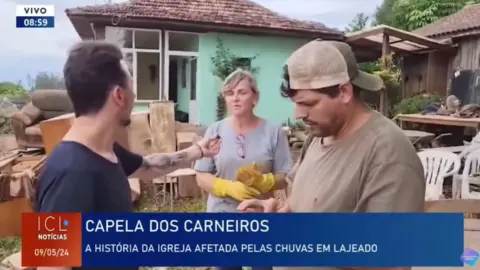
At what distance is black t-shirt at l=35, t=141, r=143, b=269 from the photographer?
1068 millimetres

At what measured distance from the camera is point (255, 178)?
4.10 ft

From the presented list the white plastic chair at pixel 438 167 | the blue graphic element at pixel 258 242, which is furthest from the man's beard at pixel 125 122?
the white plastic chair at pixel 438 167

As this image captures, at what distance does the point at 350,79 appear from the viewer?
3.36 feet

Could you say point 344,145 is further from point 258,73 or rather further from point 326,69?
point 258,73

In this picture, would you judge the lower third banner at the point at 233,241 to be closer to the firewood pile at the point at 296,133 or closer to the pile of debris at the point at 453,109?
the firewood pile at the point at 296,133

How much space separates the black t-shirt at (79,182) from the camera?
3.51ft

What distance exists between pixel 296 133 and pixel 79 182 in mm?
532

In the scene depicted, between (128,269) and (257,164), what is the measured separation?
0.45m

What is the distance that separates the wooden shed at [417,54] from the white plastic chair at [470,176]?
0.24 metres

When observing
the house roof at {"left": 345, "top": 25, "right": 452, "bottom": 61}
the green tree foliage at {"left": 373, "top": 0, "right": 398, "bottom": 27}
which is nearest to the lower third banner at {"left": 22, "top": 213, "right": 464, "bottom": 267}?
the house roof at {"left": 345, "top": 25, "right": 452, "bottom": 61}

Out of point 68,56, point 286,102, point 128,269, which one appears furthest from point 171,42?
point 128,269

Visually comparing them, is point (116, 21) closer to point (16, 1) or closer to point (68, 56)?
point (68, 56)

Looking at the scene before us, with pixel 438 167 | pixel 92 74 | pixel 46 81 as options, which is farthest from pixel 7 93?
pixel 438 167

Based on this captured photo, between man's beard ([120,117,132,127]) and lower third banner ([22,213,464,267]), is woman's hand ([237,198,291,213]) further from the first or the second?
man's beard ([120,117,132,127])
